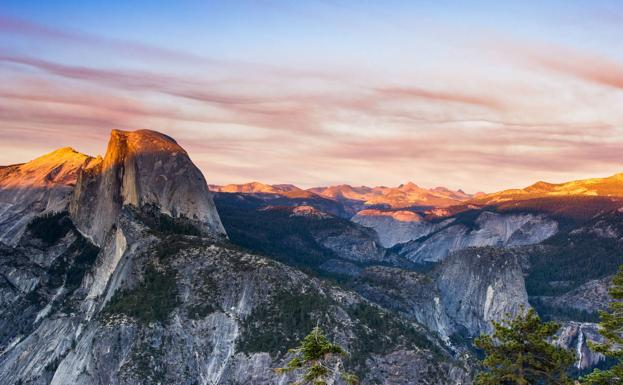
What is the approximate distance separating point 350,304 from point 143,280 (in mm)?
60130

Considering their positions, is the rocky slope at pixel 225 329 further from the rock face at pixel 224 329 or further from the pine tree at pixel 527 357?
the pine tree at pixel 527 357

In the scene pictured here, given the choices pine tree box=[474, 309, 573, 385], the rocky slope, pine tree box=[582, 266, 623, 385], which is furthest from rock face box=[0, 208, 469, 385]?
pine tree box=[582, 266, 623, 385]

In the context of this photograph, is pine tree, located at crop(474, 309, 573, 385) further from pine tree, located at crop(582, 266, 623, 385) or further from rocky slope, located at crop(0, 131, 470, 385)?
rocky slope, located at crop(0, 131, 470, 385)

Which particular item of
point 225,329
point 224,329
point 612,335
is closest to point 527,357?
point 612,335

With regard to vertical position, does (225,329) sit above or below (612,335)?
below

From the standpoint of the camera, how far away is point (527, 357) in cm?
6950

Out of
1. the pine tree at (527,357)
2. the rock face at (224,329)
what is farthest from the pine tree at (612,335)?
the rock face at (224,329)

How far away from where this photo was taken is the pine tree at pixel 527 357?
222ft

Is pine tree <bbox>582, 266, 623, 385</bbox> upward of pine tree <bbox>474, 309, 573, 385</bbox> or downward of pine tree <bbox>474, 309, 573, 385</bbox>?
upward

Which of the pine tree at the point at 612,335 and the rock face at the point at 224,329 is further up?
the pine tree at the point at 612,335

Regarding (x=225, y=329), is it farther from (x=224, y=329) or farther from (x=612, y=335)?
(x=612, y=335)

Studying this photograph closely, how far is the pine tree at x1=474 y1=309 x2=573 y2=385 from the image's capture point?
67.8 metres

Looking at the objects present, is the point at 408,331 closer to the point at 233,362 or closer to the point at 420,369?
the point at 420,369

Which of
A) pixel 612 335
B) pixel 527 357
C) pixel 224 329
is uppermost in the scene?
pixel 612 335
